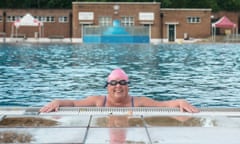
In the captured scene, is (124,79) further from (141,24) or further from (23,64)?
(141,24)

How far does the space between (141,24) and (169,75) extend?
3961 centimetres

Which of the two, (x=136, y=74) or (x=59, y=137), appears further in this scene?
(x=136, y=74)

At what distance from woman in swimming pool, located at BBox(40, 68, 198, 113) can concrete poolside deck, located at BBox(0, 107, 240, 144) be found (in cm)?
15

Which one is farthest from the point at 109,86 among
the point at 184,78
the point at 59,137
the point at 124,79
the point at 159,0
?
the point at 159,0

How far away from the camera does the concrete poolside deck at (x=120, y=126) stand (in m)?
4.98

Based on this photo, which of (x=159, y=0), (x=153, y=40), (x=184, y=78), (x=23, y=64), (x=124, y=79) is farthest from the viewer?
(x=159, y=0)

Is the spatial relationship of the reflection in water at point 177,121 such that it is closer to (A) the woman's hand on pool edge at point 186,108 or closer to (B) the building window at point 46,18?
(A) the woman's hand on pool edge at point 186,108

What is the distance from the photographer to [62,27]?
6000 centimetres

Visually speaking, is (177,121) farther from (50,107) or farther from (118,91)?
(50,107)

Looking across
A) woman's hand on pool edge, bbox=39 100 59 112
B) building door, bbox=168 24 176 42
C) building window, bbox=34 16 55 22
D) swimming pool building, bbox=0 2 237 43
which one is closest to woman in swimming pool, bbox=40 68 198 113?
woman's hand on pool edge, bbox=39 100 59 112

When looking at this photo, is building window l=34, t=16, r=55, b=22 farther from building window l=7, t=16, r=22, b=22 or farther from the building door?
the building door

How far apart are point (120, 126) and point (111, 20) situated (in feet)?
175

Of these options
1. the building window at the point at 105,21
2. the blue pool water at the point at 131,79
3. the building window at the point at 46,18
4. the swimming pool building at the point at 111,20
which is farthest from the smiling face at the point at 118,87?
the building window at the point at 46,18

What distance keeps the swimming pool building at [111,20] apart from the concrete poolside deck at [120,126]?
50.6 metres
